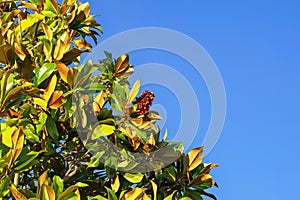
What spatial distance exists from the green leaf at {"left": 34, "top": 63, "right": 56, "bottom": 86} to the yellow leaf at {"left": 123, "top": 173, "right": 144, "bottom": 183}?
33.7 inches

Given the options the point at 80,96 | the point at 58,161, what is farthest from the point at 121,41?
the point at 58,161

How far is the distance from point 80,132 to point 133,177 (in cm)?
48

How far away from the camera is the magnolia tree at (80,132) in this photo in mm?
3018

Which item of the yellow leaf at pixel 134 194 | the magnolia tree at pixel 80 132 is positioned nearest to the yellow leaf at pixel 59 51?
the magnolia tree at pixel 80 132

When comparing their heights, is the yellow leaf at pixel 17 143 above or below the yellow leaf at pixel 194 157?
below

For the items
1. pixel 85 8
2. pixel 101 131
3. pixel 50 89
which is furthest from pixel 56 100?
pixel 85 8

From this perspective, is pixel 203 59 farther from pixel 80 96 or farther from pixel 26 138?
pixel 26 138

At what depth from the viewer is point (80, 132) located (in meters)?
3.45

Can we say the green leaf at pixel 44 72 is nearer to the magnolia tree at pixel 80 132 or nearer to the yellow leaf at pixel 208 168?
the magnolia tree at pixel 80 132

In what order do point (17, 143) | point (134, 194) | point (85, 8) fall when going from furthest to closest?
point (85, 8)
point (134, 194)
point (17, 143)

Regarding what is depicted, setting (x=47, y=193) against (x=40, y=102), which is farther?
(x=40, y=102)

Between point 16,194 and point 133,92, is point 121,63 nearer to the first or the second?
point 133,92

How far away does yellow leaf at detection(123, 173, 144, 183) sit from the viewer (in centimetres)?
348

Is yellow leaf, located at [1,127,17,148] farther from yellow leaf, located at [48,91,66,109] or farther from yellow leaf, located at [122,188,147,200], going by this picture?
yellow leaf, located at [122,188,147,200]
